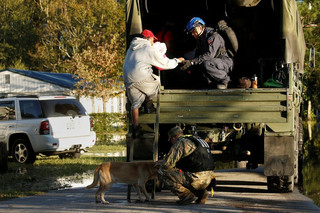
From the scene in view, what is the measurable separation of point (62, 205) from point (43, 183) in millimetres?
3851

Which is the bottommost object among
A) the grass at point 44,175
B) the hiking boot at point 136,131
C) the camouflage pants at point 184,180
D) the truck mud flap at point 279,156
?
the grass at point 44,175

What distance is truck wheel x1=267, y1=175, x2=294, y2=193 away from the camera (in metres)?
11.4

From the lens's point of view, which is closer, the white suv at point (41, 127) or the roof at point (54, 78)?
the white suv at point (41, 127)

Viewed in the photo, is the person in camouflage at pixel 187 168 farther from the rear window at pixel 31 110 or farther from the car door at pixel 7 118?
the car door at pixel 7 118

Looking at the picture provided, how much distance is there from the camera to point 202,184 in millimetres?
9805

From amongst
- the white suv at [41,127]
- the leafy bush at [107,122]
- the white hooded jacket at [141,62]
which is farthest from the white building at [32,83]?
the white hooded jacket at [141,62]

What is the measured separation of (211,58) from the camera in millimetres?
11883

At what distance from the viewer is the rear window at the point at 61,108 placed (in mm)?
18656

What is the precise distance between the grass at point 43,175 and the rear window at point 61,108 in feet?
4.36

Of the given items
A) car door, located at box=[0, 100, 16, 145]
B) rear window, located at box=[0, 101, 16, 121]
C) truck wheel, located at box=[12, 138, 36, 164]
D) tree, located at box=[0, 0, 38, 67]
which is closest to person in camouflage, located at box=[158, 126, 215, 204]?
truck wheel, located at box=[12, 138, 36, 164]

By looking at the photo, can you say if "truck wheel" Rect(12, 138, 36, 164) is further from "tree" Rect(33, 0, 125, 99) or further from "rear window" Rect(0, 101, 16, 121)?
"tree" Rect(33, 0, 125, 99)

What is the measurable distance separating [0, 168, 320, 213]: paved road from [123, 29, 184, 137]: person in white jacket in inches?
56.5

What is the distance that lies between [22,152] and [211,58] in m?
8.23

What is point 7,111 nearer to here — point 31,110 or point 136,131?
point 31,110
